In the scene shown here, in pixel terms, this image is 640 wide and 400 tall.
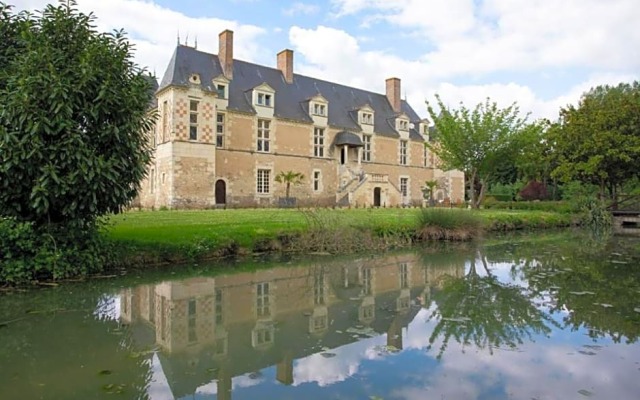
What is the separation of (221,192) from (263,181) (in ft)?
8.35

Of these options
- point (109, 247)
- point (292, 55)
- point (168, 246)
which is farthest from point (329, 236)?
point (292, 55)

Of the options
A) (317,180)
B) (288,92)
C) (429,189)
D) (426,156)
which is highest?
(288,92)

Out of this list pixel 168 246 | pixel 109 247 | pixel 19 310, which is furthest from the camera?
pixel 168 246

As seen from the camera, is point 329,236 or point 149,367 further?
point 329,236

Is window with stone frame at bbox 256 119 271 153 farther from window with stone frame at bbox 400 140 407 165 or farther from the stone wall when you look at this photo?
window with stone frame at bbox 400 140 407 165

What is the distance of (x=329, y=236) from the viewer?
10.8 meters

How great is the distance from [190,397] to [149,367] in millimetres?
699

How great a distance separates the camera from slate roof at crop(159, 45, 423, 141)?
2280 cm

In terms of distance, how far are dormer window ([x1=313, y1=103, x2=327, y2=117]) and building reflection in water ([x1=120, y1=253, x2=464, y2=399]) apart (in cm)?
1998

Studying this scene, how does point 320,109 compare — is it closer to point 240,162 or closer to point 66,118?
point 240,162

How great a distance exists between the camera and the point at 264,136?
82.7 feet

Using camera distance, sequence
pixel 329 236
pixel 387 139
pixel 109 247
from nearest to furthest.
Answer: pixel 109 247 → pixel 329 236 → pixel 387 139

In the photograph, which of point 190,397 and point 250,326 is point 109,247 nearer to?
point 250,326

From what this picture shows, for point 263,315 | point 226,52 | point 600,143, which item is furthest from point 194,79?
point 263,315
